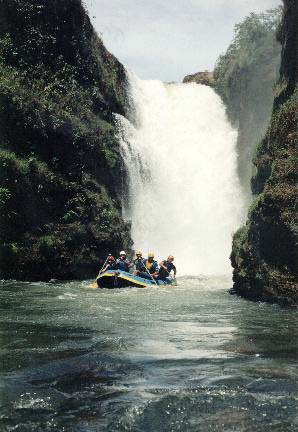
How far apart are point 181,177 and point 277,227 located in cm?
2014

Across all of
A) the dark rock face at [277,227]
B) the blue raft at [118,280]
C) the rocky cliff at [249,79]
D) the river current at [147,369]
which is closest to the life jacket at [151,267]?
the blue raft at [118,280]

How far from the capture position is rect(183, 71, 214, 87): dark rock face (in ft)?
149

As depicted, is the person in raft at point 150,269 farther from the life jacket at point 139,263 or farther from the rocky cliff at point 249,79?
the rocky cliff at point 249,79

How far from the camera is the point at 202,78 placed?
153 feet

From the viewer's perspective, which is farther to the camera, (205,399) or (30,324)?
(30,324)

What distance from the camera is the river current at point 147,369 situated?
17.2 ft

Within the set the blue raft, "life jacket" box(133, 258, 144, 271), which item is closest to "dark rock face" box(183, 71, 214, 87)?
"life jacket" box(133, 258, 144, 271)

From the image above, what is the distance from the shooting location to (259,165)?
62.3 ft

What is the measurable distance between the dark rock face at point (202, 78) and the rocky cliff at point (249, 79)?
166cm

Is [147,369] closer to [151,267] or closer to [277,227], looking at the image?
[277,227]

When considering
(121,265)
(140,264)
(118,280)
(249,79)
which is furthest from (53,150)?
(249,79)

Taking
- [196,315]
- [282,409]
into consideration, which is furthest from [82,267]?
[282,409]

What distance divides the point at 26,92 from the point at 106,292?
1054 centimetres

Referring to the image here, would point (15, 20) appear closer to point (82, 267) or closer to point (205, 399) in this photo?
point (82, 267)
